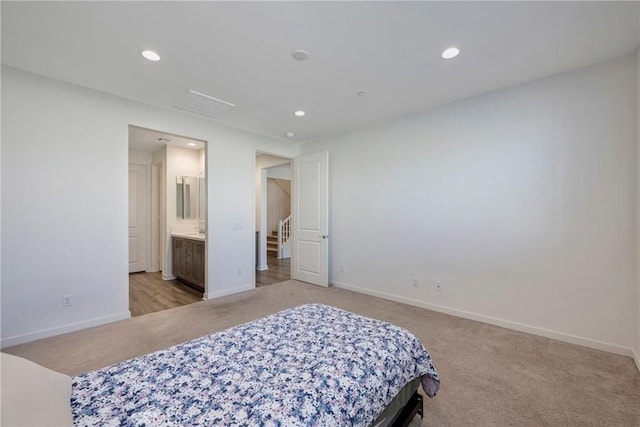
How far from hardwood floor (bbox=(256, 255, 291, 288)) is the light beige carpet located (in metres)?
1.37

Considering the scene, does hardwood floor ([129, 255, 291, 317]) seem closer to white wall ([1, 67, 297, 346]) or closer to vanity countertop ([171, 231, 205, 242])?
white wall ([1, 67, 297, 346])

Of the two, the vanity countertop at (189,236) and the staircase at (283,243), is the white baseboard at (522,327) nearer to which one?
the vanity countertop at (189,236)

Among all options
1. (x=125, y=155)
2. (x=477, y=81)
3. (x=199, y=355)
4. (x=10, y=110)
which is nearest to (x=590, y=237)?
(x=477, y=81)

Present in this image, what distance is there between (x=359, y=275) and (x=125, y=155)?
360cm

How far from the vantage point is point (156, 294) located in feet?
14.1

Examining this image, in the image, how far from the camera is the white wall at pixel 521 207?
97.5 inches

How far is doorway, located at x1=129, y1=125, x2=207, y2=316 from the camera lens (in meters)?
5.05

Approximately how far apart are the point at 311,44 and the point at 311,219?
312 cm

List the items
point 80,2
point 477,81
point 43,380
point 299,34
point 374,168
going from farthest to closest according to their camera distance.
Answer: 1. point 374,168
2. point 477,81
3. point 299,34
4. point 80,2
5. point 43,380

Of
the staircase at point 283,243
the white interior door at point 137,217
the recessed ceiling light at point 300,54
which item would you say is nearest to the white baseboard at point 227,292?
the white interior door at point 137,217

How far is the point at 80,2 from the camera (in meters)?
1.80

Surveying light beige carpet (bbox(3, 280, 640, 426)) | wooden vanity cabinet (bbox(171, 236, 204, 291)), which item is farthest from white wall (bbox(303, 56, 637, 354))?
wooden vanity cabinet (bbox(171, 236, 204, 291))

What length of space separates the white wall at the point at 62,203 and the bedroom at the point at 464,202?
0.01 m

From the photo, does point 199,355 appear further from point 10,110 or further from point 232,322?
point 10,110
